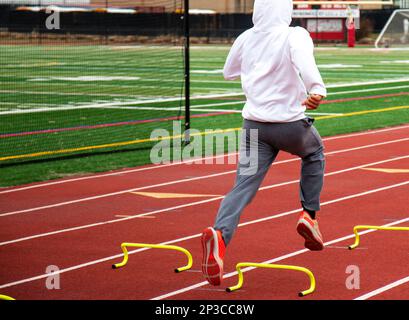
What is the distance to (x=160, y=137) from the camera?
18531mm

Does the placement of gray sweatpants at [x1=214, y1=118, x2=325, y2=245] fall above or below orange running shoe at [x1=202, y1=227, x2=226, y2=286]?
above

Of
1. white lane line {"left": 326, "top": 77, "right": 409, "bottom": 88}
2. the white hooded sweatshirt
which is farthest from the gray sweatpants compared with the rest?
white lane line {"left": 326, "top": 77, "right": 409, "bottom": 88}

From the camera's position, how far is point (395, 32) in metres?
62.9

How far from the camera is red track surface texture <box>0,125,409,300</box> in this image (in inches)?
314

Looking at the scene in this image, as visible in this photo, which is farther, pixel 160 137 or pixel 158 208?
pixel 160 137

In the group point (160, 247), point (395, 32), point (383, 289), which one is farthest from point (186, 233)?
point (395, 32)

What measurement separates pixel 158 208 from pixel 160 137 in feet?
22.7

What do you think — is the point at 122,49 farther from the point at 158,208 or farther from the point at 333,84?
the point at 158,208

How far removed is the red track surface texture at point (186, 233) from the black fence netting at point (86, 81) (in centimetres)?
330

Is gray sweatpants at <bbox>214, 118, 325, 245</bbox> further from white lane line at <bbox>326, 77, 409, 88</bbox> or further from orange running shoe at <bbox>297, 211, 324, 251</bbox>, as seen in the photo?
white lane line at <bbox>326, 77, 409, 88</bbox>

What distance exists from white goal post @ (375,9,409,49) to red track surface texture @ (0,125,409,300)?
1877 inches

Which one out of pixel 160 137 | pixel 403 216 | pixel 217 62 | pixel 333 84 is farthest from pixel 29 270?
pixel 217 62

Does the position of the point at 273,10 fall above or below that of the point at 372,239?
above

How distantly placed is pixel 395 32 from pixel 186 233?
54382mm
